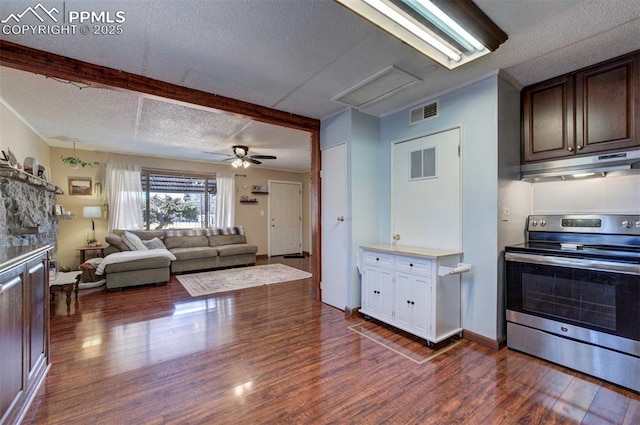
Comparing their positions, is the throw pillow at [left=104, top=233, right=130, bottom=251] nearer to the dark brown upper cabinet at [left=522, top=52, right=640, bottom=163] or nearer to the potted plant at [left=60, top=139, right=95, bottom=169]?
the potted plant at [left=60, top=139, right=95, bottom=169]

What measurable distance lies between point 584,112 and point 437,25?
1653 mm

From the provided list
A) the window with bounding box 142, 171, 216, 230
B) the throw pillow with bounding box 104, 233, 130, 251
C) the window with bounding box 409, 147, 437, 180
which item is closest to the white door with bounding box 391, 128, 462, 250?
the window with bounding box 409, 147, 437, 180

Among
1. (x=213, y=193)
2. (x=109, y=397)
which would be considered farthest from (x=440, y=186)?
(x=213, y=193)

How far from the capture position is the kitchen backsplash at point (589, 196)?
234cm

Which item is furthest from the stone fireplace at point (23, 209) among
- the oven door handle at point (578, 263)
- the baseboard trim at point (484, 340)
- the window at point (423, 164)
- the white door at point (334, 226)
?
the oven door handle at point (578, 263)

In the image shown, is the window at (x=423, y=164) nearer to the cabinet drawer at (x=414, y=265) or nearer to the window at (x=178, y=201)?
the cabinet drawer at (x=414, y=265)

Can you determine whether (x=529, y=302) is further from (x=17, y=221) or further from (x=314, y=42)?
(x=17, y=221)

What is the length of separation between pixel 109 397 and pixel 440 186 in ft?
10.6

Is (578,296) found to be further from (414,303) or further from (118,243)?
(118,243)

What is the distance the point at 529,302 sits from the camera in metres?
2.40

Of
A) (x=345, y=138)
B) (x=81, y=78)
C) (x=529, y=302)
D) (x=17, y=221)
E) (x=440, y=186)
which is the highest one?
(x=81, y=78)

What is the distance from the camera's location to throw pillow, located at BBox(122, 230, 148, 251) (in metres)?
5.03

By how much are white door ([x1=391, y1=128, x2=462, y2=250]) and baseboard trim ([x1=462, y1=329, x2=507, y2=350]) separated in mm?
→ 809

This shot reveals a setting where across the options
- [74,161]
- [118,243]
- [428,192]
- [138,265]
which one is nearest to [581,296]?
[428,192]
